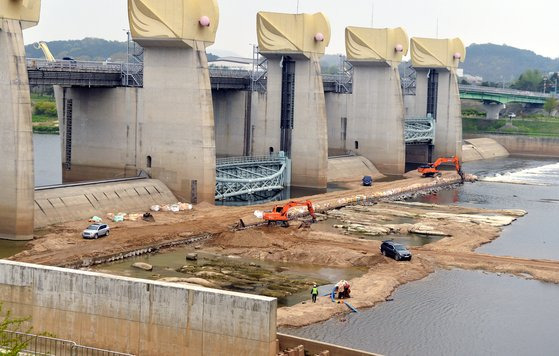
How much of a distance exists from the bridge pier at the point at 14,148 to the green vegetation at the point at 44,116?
90.1 m

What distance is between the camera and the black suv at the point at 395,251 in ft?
175

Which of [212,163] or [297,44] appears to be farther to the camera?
[297,44]

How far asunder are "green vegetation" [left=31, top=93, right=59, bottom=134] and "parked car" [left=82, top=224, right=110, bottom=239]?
296 feet

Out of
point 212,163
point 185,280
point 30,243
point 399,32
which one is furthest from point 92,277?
point 399,32

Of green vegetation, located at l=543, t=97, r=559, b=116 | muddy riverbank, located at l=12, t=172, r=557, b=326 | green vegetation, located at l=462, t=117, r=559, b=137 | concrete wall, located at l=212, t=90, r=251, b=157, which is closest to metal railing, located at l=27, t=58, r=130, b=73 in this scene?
muddy riverbank, located at l=12, t=172, r=557, b=326

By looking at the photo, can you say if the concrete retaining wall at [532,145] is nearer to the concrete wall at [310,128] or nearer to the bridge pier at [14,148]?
the concrete wall at [310,128]

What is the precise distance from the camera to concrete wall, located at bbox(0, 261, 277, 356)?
1209 inches

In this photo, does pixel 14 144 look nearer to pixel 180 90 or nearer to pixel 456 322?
pixel 180 90

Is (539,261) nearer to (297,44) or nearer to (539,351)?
(539,351)

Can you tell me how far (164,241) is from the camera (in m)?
56.2

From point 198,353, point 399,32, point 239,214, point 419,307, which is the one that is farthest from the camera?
point 399,32

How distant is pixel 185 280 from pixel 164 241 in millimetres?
10341

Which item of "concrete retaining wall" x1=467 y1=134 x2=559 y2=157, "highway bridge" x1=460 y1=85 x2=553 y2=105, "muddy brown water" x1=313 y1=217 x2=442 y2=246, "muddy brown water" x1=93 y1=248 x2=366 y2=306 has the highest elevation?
"highway bridge" x1=460 y1=85 x2=553 y2=105

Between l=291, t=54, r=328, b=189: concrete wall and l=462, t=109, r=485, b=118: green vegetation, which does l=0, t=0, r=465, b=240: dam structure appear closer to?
l=291, t=54, r=328, b=189: concrete wall
